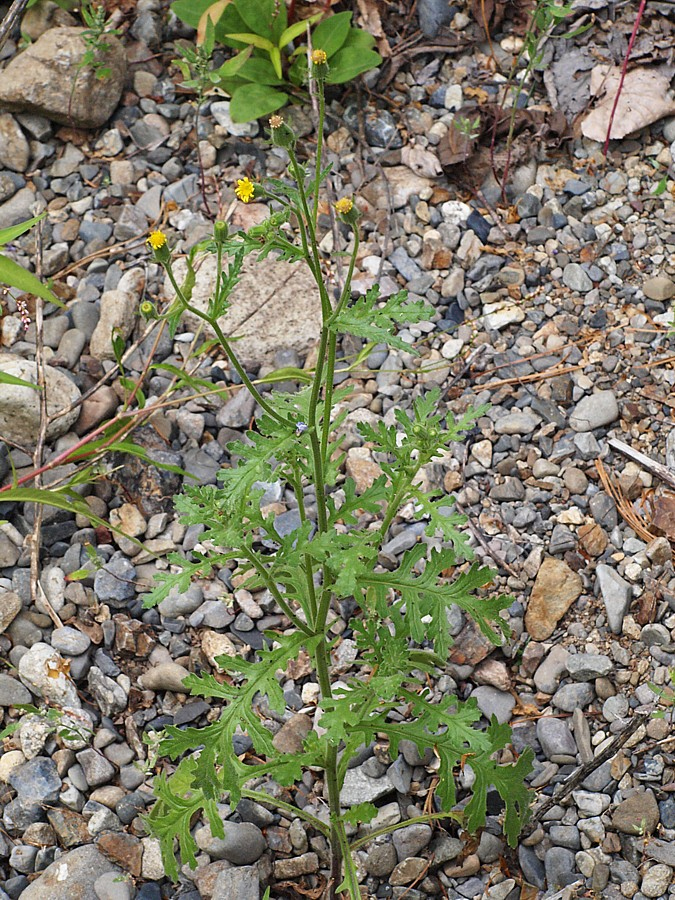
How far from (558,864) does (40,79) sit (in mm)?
3205

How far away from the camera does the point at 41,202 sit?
359cm

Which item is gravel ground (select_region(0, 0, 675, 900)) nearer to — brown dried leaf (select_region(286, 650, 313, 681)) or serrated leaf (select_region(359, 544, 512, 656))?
brown dried leaf (select_region(286, 650, 313, 681))

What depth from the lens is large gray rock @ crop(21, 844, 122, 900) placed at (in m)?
2.21

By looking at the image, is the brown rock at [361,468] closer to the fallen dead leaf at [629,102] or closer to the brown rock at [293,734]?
the brown rock at [293,734]

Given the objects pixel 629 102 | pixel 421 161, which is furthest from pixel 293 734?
pixel 629 102

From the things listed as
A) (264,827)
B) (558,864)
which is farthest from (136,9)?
(558,864)

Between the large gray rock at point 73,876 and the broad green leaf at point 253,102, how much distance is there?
8.17 feet

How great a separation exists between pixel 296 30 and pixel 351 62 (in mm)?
233

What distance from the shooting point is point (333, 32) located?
3.53 metres

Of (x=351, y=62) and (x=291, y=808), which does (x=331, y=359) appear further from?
(x=351, y=62)

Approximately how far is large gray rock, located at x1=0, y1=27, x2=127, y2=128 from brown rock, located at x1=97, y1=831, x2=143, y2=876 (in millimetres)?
2642

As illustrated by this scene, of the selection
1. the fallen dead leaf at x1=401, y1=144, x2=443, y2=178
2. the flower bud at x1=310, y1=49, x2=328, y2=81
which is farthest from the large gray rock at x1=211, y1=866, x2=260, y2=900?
the fallen dead leaf at x1=401, y1=144, x2=443, y2=178

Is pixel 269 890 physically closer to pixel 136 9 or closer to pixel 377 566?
pixel 377 566

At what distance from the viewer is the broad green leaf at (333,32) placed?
352cm
